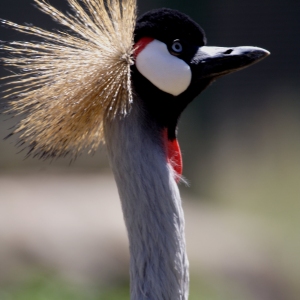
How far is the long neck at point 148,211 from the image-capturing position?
4.03 ft

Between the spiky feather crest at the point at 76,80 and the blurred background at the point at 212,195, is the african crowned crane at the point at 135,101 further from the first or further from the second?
the blurred background at the point at 212,195

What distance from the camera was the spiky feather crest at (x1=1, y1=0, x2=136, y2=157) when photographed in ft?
4.10

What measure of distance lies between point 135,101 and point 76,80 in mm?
128

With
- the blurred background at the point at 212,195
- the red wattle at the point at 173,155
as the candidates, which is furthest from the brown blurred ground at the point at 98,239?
the red wattle at the point at 173,155

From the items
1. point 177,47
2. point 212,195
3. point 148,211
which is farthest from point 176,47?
point 212,195

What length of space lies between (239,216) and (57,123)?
256 centimetres

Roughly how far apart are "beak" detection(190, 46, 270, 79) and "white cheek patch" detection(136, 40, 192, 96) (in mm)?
26

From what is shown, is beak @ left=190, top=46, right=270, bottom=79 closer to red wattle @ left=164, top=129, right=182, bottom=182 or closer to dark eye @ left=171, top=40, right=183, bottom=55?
dark eye @ left=171, top=40, right=183, bottom=55

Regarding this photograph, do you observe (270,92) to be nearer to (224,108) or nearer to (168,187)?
(224,108)

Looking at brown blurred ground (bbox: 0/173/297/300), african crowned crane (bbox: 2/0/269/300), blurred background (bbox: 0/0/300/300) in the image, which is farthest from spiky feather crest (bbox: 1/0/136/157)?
brown blurred ground (bbox: 0/173/297/300)

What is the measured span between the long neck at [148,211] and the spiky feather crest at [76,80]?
60 millimetres

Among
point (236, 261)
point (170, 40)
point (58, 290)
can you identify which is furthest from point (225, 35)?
point (170, 40)

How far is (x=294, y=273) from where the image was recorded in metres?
3.10

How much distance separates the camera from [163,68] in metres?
1.27
